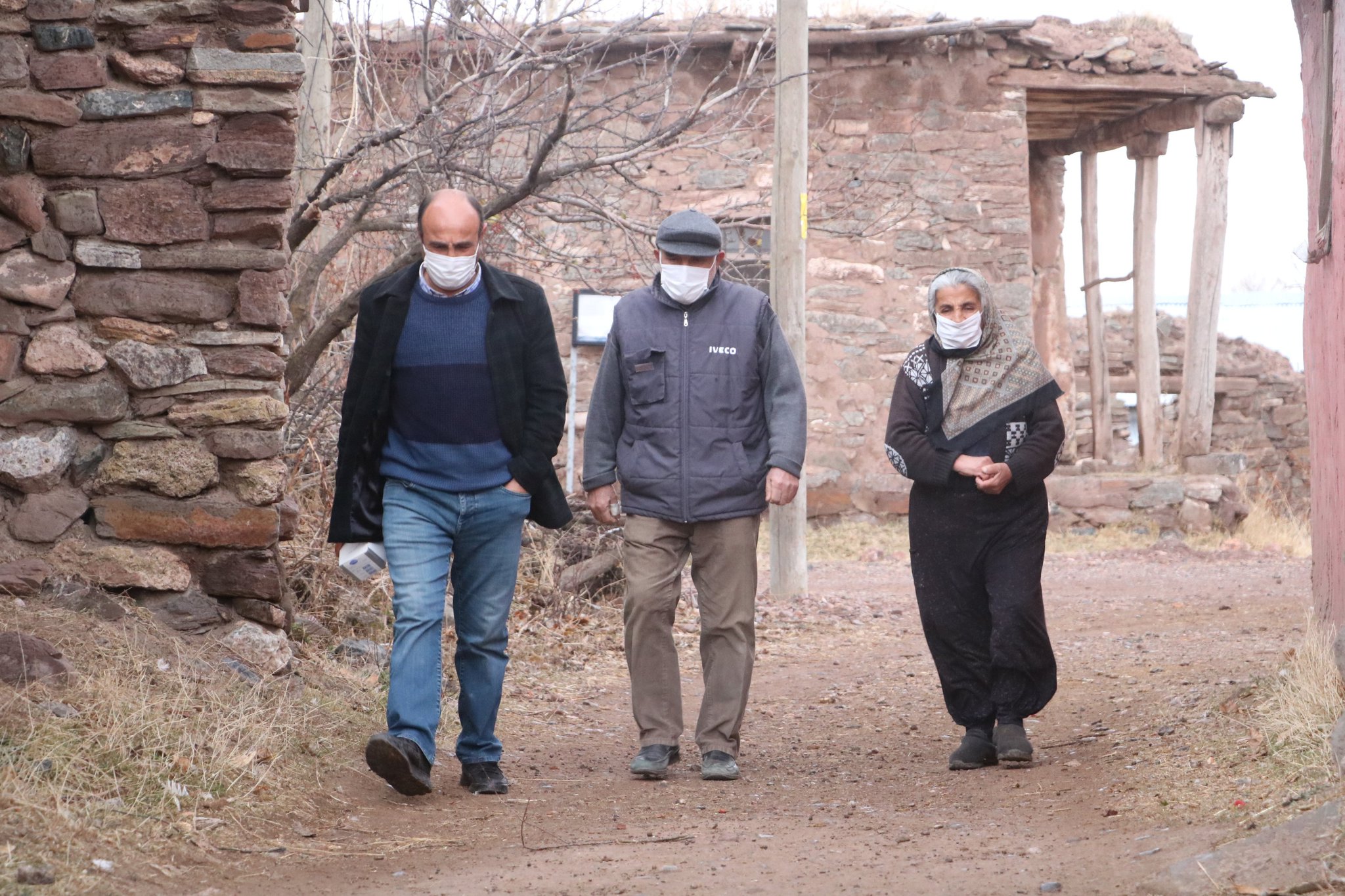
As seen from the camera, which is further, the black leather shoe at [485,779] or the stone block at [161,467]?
the stone block at [161,467]

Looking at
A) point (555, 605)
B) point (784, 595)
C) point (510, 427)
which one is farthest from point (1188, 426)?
point (510, 427)

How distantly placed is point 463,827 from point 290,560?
2.51 m

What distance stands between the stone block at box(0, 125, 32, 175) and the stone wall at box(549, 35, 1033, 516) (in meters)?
7.44

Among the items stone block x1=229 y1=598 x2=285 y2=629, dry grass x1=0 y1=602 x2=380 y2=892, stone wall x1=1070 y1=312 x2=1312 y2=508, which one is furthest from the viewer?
stone wall x1=1070 y1=312 x2=1312 y2=508

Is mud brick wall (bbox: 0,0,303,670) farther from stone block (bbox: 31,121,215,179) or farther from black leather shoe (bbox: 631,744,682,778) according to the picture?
black leather shoe (bbox: 631,744,682,778)

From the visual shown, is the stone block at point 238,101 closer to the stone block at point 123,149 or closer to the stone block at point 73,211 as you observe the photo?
Answer: the stone block at point 123,149

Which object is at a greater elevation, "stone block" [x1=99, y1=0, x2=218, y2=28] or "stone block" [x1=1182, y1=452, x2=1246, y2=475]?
"stone block" [x1=99, y1=0, x2=218, y2=28]

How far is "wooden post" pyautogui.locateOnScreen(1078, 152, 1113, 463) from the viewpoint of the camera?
13.9 meters

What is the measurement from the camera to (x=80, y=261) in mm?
4676

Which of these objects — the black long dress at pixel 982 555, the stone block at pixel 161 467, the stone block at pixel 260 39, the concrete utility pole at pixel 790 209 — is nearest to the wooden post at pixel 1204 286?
the concrete utility pole at pixel 790 209

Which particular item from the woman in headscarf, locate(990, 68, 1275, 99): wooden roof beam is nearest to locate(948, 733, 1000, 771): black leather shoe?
the woman in headscarf

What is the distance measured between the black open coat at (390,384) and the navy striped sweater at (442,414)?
1.2 inches

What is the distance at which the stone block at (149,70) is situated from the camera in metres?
4.66

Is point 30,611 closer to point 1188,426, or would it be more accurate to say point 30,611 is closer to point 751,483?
point 751,483
